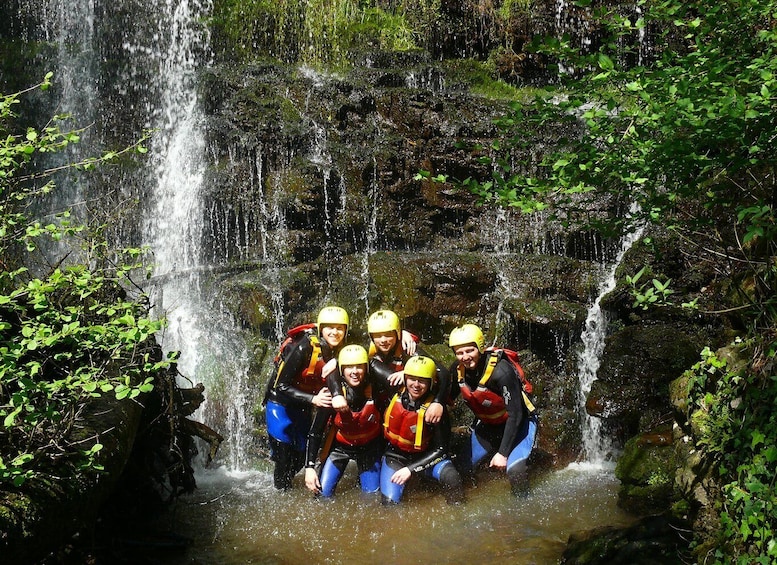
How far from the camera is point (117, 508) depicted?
193 inches

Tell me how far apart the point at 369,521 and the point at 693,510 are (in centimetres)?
274

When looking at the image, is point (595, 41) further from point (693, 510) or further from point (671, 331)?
point (693, 510)

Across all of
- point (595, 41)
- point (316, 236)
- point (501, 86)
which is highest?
point (595, 41)

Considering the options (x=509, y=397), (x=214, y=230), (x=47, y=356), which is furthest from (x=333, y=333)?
(x=214, y=230)

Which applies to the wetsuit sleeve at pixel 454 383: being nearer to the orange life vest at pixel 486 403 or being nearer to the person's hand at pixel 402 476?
the orange life vest at pixel 486 403

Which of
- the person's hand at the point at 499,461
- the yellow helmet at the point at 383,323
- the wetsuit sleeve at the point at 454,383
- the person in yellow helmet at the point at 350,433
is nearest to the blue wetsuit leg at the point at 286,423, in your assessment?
the person in yellow helmet at the point at 350,433

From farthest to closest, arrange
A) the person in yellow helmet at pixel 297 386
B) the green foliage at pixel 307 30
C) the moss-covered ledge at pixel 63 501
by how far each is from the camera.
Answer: the green foliage at pixel 307 30 < the person in yellow helmet at pixel 297 386 < the moss-covered ledge at pixel 63 501

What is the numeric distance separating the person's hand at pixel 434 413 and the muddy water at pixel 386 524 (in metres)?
0.88

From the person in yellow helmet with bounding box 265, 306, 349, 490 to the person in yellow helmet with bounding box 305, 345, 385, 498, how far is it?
0.27 m

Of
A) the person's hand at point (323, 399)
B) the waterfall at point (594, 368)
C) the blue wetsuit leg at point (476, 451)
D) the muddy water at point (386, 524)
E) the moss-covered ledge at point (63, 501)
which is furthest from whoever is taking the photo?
the waterfall at point (594, 368)

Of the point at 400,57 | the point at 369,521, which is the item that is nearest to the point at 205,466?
the point at 369,521

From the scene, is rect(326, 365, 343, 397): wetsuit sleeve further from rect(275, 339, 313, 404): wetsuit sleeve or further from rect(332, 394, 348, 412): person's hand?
rect(275, 339, 313, 404): wetsuit sleeve

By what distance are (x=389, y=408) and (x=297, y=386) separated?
101cm

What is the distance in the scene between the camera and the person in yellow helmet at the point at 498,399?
19.6ft
